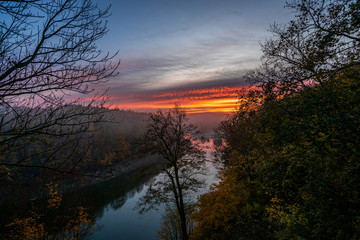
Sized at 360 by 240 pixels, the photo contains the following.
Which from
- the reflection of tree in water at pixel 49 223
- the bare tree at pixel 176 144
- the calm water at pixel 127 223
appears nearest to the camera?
the bare tree at pixel 176 144

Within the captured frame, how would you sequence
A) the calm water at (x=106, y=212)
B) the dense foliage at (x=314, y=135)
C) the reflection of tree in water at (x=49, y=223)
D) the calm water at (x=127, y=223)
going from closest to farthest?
the dense foliage at (x=314, y=135) → the reflection of tree in water at (x=49, y=223) → the calm water at (x=106, y=212) → the calm water at (x=127, y=223)

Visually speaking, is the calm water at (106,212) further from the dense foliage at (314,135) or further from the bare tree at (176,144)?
the dense foliage at (314,135)

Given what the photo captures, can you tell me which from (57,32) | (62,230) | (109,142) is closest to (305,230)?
(57,32)

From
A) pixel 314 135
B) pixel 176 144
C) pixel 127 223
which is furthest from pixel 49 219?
pixel 314 135

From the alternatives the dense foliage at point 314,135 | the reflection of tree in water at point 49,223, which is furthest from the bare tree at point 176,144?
the reflection of tree in water at point 49,223

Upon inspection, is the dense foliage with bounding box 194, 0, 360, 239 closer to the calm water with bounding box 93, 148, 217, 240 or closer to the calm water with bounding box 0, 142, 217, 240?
the calm water with bounding box 0, 142, 217, 240

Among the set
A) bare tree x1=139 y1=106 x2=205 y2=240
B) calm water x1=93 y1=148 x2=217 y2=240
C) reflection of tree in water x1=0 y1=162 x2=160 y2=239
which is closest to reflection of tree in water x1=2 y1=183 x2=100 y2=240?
reflection of tree in water x1=0 y1=162 x2=160 y2=239

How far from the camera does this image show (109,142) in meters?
66.9

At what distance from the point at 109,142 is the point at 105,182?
1250 inches

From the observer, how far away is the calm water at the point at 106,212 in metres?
15.4

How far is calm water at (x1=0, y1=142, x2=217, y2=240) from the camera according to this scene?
15.4 m

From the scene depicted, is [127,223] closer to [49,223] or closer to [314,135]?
[49,223]

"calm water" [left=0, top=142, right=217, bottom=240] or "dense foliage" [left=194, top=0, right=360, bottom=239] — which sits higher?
"dense foliage" [left=194, top=0, right=360, bottom=239]

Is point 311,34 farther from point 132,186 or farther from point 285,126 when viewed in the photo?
point 132,186
